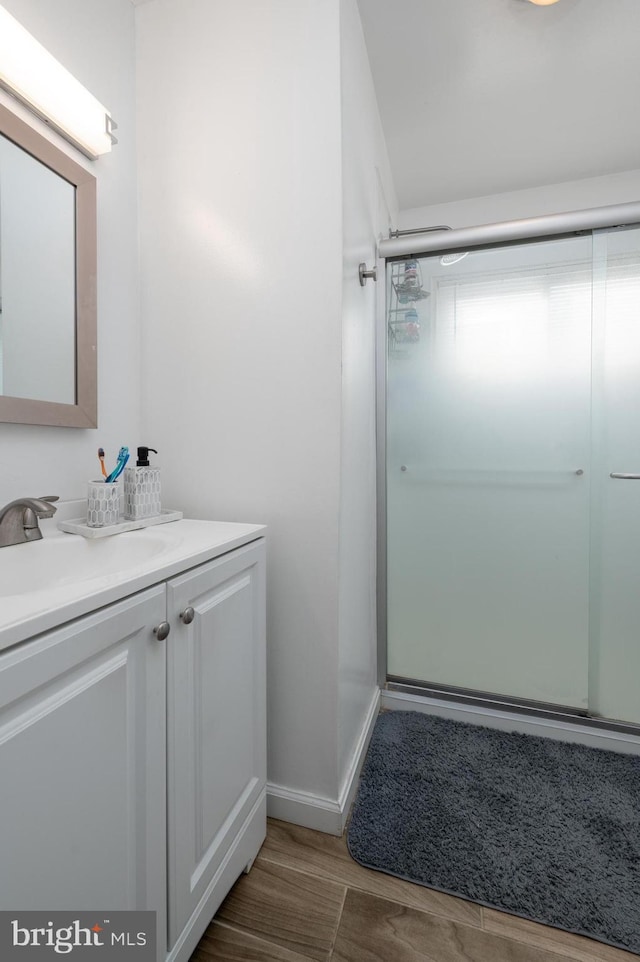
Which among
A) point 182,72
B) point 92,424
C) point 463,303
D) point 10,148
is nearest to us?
point 10,148

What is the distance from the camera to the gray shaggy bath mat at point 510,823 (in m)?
1.02

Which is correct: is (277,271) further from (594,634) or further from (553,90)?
(594,634)

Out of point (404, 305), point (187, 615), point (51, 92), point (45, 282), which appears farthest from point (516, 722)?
point (51, 92)

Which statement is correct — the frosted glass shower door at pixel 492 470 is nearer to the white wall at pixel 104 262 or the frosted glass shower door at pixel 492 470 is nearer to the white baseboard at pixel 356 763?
the white baseboard at pixel 356 763

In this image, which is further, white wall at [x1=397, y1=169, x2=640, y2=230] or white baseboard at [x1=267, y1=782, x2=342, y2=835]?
white wall at [x1=397, y1=169, x2=640, y2=230]

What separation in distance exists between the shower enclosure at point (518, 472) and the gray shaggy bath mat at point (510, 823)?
0.81 ft

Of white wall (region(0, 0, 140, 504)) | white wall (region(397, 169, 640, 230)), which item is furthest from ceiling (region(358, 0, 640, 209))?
white wall (region(0, 0, 140, 504))

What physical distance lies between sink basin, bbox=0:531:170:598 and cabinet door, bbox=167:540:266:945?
0.15 m

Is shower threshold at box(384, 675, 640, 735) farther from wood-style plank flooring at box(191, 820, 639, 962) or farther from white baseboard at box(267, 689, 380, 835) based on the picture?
wood-style plank flooring at box(191, 820, 639, 962)

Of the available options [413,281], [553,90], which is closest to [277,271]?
[413,281]

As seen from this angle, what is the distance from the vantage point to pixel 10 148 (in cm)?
96

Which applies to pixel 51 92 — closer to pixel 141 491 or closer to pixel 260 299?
pixel 260 299

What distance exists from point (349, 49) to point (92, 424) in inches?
50.7

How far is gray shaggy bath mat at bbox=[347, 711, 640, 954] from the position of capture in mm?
1021
